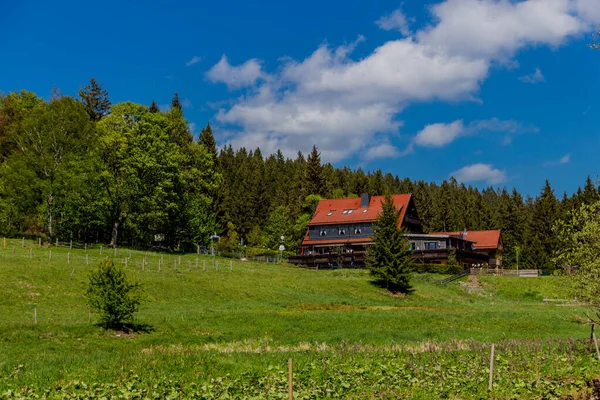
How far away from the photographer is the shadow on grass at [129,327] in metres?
28.2

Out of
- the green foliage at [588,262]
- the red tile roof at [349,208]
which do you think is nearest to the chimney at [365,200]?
the red tile roof at [349,208]

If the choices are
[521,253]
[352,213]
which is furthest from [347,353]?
[521,253]

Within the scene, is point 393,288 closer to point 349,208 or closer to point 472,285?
point 472,285

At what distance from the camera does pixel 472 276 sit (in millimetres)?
70062

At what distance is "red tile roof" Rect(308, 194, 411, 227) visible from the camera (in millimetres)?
88562

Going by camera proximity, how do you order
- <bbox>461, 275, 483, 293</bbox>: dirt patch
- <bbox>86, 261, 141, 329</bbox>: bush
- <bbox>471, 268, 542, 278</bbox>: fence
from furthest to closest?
<bbox>471, 268, 542, 278</bbox>: fence → <bbox>461, 275, 483, 293</bbox>: dirt patch → <bbox>86, 261, 141, 329</bbox>: bush

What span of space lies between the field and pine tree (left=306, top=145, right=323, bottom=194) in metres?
53.5

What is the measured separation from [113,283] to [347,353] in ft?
47.0

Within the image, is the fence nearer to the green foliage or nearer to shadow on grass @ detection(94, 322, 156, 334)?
the green foliage

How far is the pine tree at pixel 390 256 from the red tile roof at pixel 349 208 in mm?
28831

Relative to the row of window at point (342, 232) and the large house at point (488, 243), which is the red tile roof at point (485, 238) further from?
the row of window at point (342, 232)

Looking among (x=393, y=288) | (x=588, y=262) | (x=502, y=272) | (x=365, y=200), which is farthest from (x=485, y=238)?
(x=588, y=262)

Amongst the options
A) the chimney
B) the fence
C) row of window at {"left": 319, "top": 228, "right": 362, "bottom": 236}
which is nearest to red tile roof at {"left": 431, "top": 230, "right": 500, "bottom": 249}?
the chimney

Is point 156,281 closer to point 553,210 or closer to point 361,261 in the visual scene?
point 361,261
